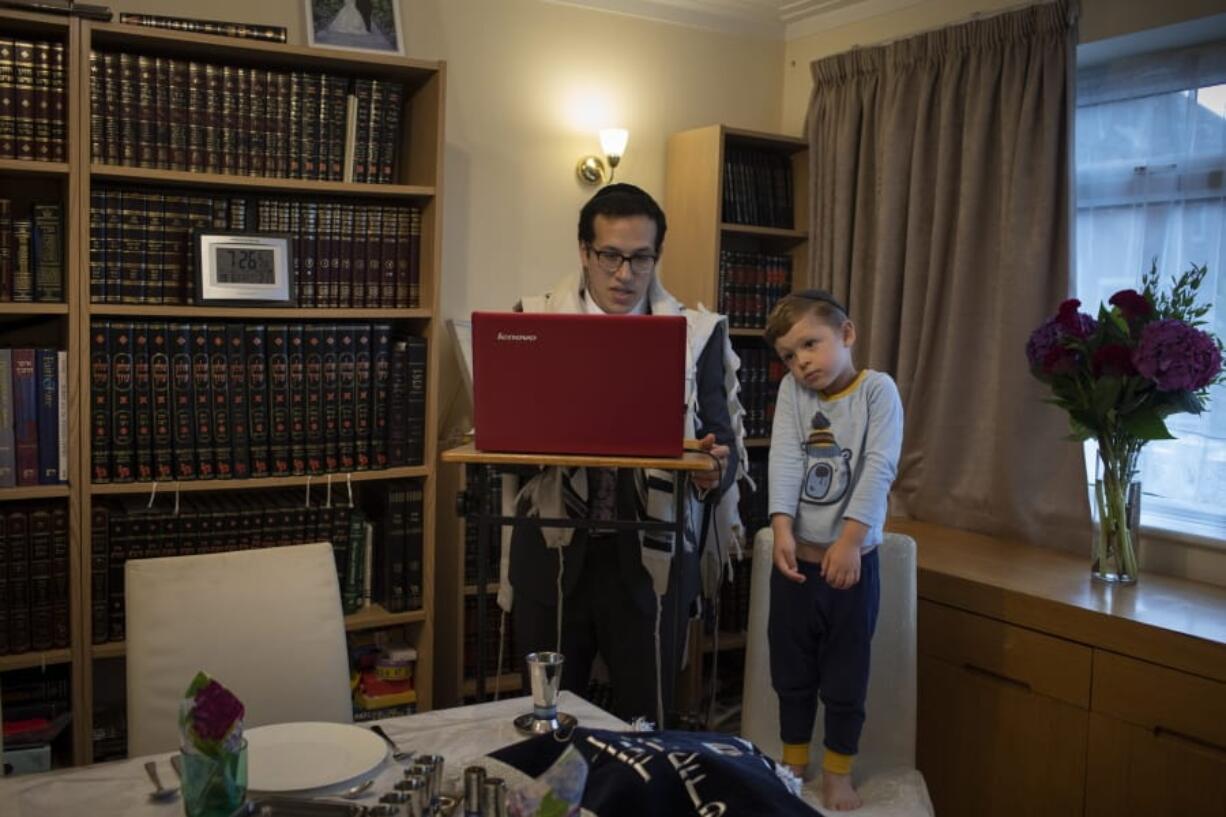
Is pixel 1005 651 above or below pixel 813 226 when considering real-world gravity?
below

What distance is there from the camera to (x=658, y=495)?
1.96 metres

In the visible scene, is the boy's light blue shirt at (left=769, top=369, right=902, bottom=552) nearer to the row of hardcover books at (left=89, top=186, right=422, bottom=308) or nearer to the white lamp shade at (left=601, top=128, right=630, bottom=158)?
the row of hardcover books at (left=89, top=186, right=422, bottom=308)

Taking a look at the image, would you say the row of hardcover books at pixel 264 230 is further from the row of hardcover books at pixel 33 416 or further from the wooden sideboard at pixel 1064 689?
the wooden sideboard at pixel 1064 689

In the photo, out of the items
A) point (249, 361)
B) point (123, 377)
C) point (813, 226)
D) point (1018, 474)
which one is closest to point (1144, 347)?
point (1018, 474)

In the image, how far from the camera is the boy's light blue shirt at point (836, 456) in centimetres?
191

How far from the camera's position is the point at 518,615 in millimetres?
2053

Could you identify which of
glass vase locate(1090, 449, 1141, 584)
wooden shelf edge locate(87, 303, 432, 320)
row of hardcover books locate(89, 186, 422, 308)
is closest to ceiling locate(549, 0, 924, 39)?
row of hardcover books locate(89, 186, 422, 308)

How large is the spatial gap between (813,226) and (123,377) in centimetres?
207


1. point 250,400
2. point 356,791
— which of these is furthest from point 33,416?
point 356,791

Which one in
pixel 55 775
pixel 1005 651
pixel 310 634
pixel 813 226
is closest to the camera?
pixel 55 775

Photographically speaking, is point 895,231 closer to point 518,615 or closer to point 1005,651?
point 1005,651

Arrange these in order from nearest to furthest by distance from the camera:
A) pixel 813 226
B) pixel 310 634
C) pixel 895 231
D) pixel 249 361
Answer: pixel 310 634, pixel 249 361, pixel 895 231, pixel 813 226

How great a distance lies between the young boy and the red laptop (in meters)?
0.53

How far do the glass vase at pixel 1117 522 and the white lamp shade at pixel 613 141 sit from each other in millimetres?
1648
